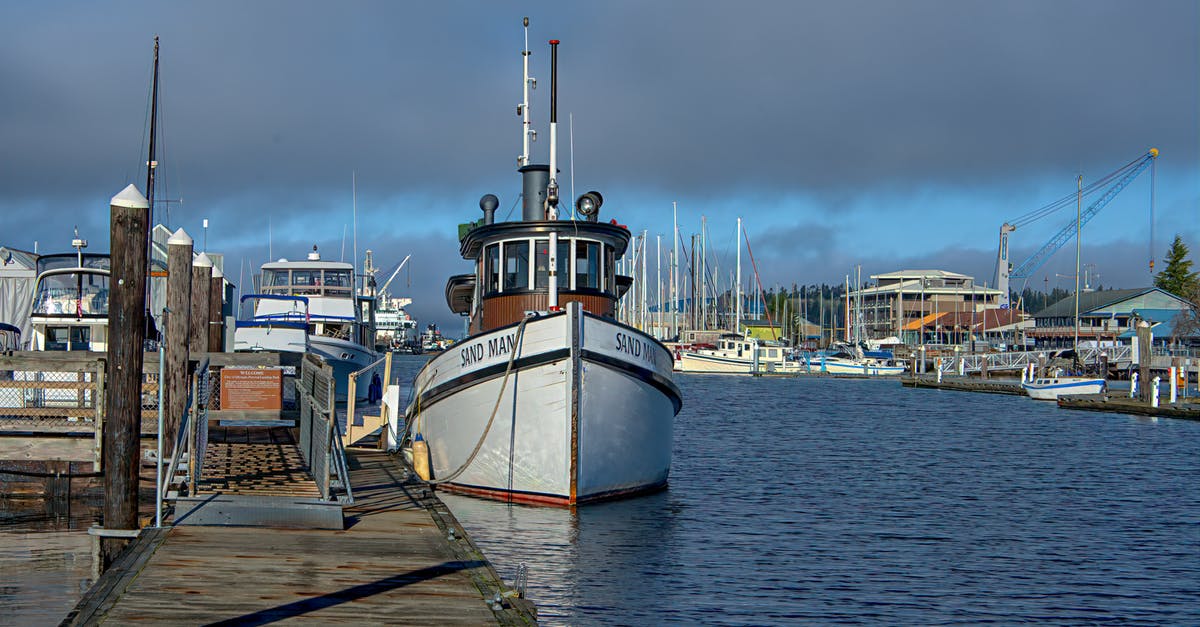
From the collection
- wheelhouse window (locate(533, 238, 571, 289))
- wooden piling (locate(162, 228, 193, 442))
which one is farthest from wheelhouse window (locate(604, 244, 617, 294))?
wooden piling (locate(162, 228, 193, 442))

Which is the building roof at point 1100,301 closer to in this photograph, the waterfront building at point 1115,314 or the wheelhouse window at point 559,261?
the waterfront building at point 1115,314

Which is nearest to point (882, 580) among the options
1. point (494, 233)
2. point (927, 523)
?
point (927, 523)

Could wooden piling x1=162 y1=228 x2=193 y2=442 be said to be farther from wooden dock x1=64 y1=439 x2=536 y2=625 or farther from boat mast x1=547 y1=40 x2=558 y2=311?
boat mast x1=547 y1=40 x2=558 y2=311

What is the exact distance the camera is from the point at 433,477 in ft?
65.1

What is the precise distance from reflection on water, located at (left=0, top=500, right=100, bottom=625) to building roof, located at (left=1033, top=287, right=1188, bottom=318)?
106m

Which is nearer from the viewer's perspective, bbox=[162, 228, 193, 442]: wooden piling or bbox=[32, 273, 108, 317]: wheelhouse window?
bbox=[162, 228, 193, 442]: wooden piling

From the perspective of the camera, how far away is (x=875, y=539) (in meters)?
17.5

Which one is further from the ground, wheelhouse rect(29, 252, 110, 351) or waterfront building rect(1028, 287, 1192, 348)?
waterfront building rect(1028, 287, 1192, 348)

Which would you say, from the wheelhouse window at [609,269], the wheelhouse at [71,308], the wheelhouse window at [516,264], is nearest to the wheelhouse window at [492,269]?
the wheelhouse window at [516,264]

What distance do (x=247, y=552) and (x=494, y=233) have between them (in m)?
11.1

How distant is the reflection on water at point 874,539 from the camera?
12930 millimetres

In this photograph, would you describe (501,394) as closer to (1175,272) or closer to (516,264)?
(516,264)

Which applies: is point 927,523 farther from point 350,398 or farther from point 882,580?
point 350,398

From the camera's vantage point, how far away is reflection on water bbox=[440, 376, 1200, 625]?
1293 centimetres
